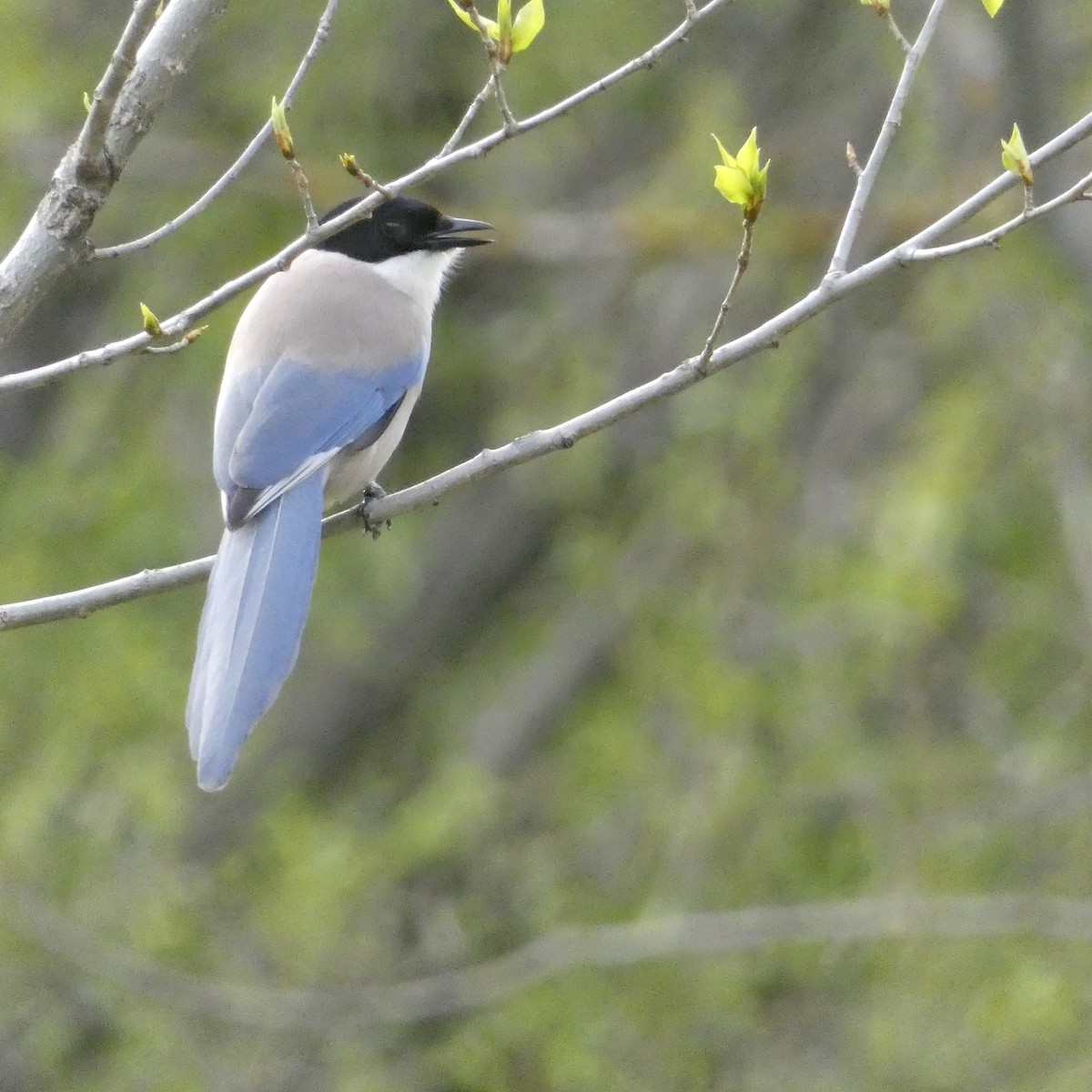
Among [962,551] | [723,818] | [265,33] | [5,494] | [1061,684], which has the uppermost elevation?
[265,33]

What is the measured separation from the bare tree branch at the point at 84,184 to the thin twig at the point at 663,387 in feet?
1.82

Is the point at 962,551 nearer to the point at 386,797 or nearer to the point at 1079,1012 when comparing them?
the point at 1079,1012

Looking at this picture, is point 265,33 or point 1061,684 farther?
point 1061,684

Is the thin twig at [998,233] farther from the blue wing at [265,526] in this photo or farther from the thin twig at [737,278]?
the blue wing at [265,526]

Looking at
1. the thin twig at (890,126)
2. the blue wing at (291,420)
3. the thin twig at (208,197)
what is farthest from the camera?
the blue wing at (291,420)

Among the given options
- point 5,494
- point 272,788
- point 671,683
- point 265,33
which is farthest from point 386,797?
point 265,33

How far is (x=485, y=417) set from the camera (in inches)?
355

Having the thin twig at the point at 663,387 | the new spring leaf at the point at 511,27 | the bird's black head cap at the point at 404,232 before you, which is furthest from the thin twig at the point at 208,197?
the bird's black head cap at the point at 404,232

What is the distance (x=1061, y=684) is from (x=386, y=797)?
340cm

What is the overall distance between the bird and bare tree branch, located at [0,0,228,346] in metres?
0.86

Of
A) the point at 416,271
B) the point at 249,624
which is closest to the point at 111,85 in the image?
the point at 249,624

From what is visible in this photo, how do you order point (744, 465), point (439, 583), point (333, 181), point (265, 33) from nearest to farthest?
1. point (333, 181)
2. point (265, 33)
3. point (744, 465)
4. point (439, 583)

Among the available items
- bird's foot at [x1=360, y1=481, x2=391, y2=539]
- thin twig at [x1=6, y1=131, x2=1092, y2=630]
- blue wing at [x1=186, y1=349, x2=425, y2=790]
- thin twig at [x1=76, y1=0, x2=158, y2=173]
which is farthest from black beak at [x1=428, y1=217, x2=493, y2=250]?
thin twig at [x1=76, y1=0, x2=158, y2=173]

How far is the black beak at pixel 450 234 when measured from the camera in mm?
5357
